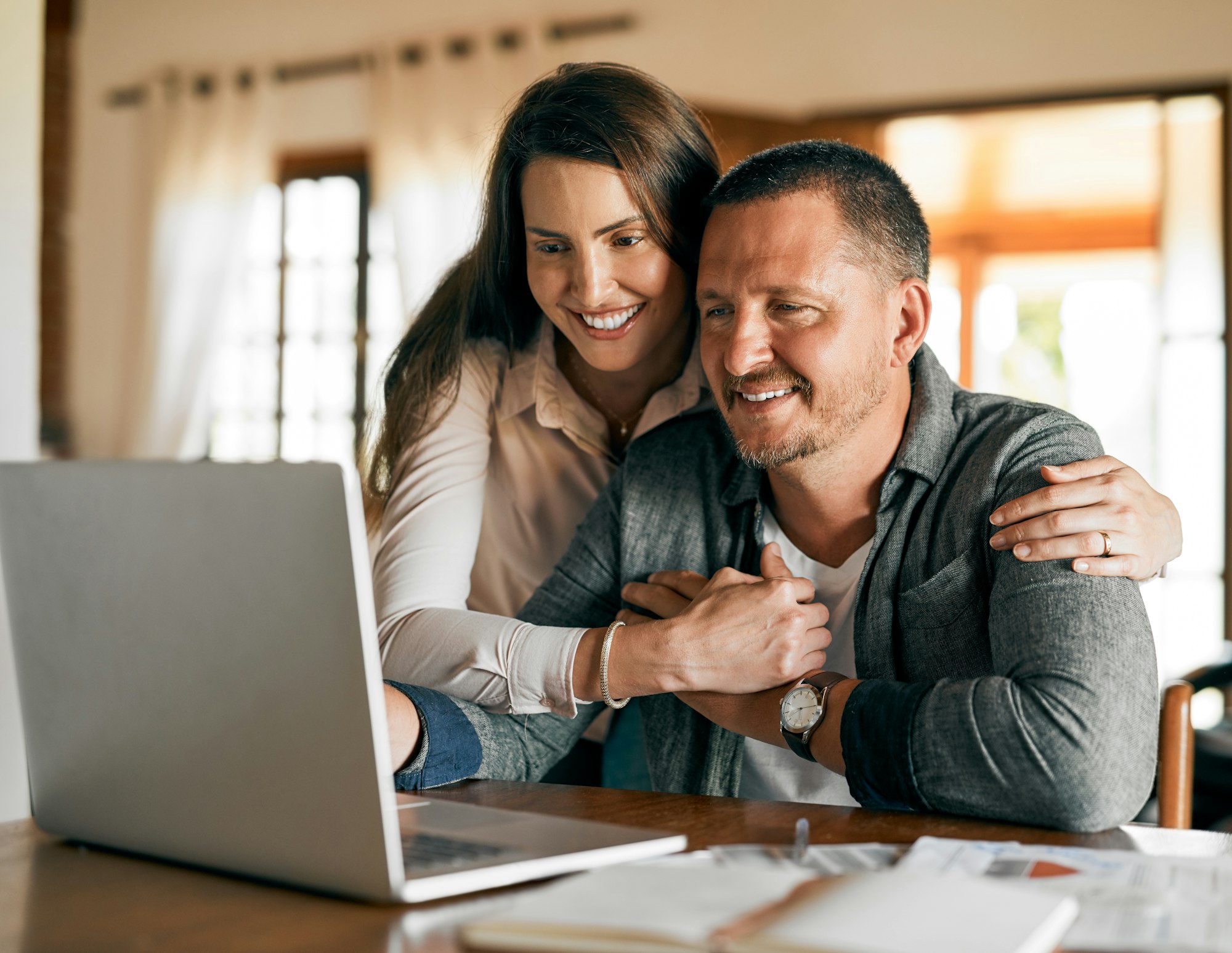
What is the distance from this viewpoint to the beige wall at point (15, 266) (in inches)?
79.5

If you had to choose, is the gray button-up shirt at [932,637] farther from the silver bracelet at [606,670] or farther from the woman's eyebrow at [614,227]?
the woman's eyebrow at [614,227]

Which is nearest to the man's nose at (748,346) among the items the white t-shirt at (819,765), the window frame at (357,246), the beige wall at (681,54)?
the white t-shirt at (819,765)

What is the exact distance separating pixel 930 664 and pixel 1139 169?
6674mm

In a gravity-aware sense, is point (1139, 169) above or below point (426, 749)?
above

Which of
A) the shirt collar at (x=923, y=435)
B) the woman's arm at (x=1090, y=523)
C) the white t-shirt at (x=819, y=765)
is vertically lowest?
the white t-shirt at (x=819, y=765)

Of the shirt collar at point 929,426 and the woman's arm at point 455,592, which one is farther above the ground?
the shirt collar at point 929,426

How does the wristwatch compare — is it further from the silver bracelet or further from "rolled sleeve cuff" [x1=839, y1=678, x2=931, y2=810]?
the silver bracelet

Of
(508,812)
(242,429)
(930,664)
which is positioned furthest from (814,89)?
(508,812)

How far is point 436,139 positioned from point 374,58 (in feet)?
1.64

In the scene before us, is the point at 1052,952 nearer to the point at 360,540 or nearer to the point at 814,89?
the point at 360,540

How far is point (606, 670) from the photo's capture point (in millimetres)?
1292

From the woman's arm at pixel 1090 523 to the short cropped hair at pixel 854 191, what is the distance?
35cm

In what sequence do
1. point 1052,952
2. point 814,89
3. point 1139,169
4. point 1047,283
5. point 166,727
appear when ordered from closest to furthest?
point 1052,952 → point 166,727 → point 814,89 → point 1139,169 → point 1047,283

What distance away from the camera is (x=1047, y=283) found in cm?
838
